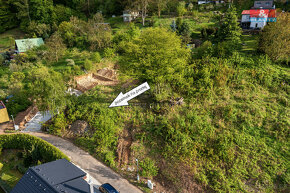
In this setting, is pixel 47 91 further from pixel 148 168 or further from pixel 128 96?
pixel 148 168

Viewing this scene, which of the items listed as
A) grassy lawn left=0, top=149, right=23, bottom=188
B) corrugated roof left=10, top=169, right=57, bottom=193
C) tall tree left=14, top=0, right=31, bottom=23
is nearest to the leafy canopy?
corrugated roof left=10, top=169, right=57, bottom=193

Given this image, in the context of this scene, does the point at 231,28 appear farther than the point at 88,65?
No

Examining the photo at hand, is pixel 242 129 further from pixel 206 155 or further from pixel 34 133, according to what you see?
pixel 34 133

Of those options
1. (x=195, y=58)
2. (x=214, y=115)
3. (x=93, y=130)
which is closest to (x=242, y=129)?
(x=214, y=115)

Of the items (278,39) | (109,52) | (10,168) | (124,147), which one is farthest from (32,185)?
(278,39)

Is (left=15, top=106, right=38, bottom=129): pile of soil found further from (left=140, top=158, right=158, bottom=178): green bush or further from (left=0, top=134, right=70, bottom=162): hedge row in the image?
(left=140, top=158, right=158, bottom=178): green bush

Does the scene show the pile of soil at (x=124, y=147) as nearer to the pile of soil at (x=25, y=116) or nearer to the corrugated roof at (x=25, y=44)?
the pile of soil at (x=25, y=116)

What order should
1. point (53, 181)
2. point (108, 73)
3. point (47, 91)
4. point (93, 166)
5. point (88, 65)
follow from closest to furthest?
1. point (53, 181)
2. point (93, 166)
3. point (47, 91)
4. point (108, 73)
5. point (88, 65)
